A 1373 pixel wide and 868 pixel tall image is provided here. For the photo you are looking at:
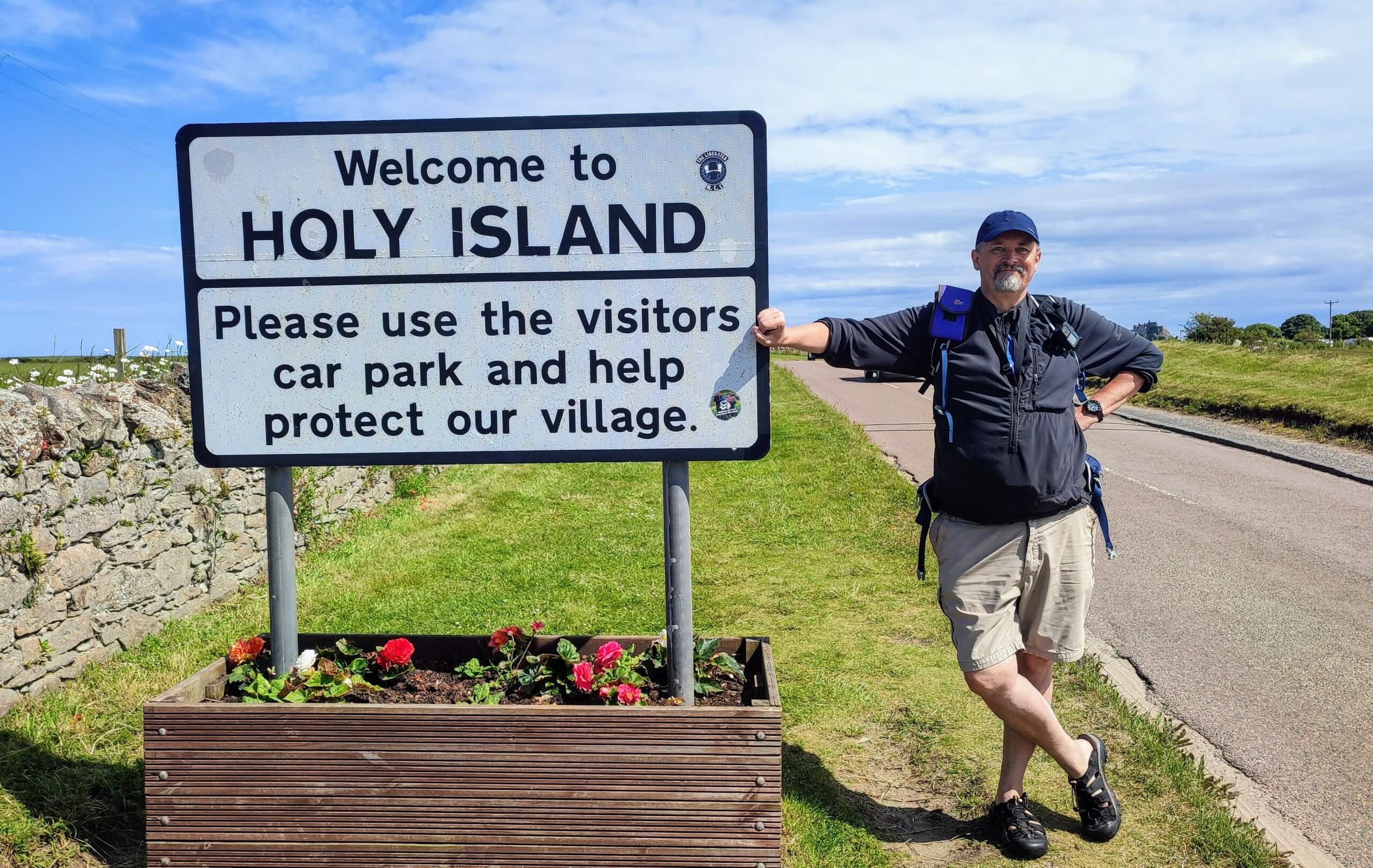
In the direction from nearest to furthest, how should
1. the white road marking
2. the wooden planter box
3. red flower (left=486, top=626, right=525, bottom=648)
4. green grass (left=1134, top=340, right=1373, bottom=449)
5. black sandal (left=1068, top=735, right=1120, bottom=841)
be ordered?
the wooden planter box → black sandal (left=1068, top=735, right=1120, bottom=841) → red flower (left=486, top=626, right=525, bottom=648) → the white road marking → green grass (left=1134, top=340, right=1373, bottom=449)

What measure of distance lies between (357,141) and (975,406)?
2.10 m

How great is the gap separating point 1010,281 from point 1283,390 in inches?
685

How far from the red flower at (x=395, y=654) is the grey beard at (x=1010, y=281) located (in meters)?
2.26

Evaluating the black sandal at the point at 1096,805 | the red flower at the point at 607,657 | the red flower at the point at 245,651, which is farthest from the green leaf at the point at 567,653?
the black sandal at the point at 1096,805

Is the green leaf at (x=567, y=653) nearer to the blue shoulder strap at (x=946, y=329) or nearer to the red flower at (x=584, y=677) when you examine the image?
the red flower at (x=584, y=677)

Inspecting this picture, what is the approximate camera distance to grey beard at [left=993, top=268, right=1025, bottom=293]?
3295 mm

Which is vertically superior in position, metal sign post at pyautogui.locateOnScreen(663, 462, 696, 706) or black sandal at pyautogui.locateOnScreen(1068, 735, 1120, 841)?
metal sign post at pyautogui.locateOnScreen(663, 462, 696, 706)

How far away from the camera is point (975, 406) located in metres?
3.25

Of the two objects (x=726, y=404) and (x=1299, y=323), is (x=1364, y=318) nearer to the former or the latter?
(x=1299, y=323)

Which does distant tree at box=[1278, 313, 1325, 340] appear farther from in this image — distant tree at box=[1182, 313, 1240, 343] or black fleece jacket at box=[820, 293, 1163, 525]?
black fleece jacket at box=[820, 293, 1163, 525]

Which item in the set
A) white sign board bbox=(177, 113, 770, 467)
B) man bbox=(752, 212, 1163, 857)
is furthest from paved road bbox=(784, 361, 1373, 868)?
white sign board bbox=(177, 113, 770, 467)

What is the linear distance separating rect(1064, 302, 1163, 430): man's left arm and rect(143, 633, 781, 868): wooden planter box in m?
1.69

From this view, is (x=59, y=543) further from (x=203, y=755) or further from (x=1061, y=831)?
(x=1061, y=831)

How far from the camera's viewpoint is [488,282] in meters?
3.25
